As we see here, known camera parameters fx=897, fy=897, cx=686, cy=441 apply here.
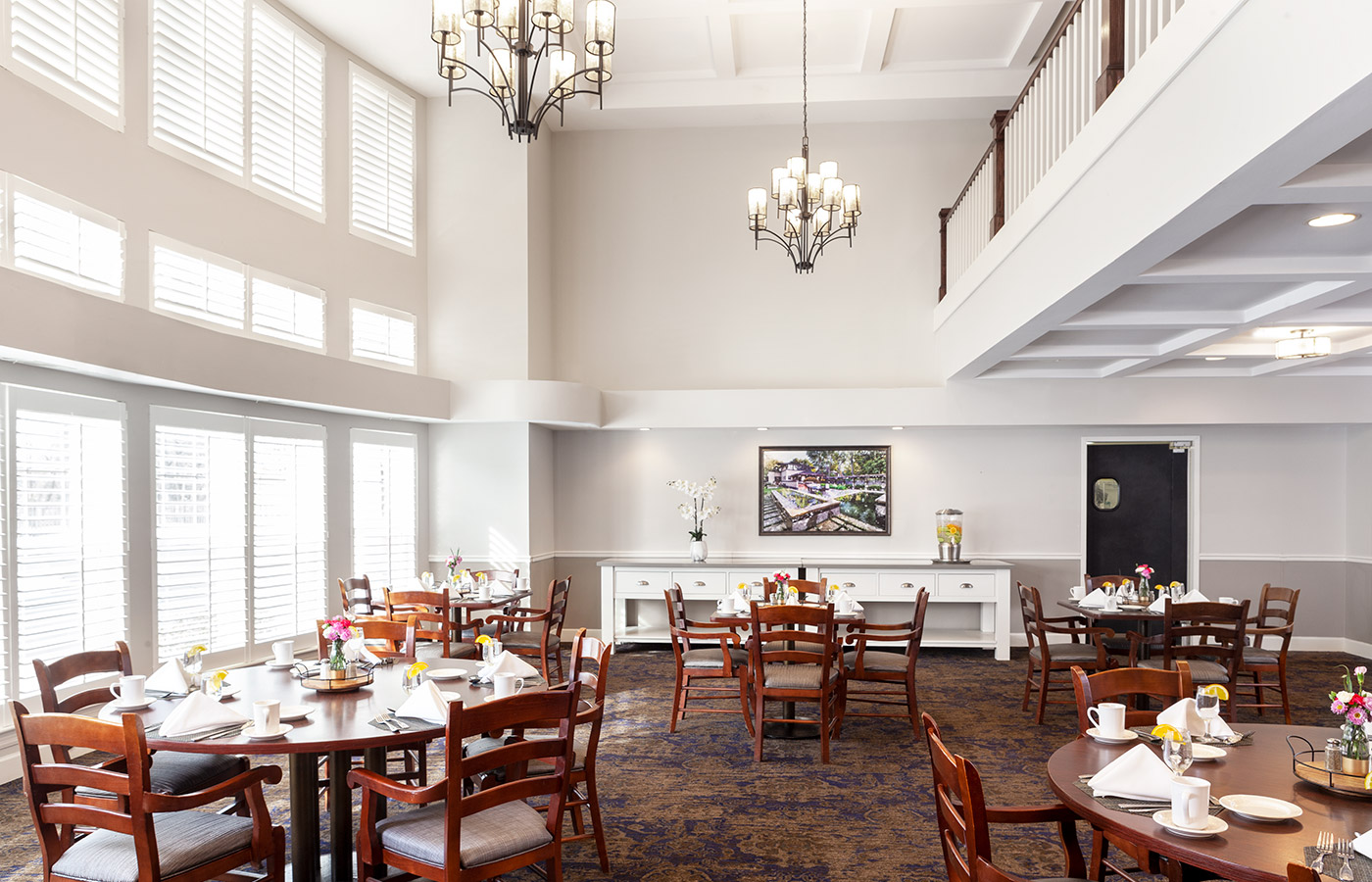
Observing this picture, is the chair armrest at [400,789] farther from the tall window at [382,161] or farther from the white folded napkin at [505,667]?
the tall window at [382,161]

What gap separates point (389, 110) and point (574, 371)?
138 inches

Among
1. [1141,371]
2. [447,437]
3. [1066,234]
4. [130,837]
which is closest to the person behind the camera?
[130,837]

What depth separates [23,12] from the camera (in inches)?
218

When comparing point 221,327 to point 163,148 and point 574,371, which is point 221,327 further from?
point 574,371

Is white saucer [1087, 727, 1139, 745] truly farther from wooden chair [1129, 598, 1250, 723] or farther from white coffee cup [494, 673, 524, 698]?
wooden chair [1129, 598, 1250, 723]

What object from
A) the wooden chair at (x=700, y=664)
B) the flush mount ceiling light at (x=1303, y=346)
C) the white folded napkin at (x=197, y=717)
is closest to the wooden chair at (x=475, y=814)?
the white folded napkin at (x=197, y=717)

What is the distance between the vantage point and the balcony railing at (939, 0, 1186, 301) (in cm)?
437

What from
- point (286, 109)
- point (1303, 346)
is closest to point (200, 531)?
point (286, 109)

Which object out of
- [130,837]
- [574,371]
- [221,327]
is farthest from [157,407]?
[574,371]

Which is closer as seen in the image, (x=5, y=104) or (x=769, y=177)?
(x=5, y=104)

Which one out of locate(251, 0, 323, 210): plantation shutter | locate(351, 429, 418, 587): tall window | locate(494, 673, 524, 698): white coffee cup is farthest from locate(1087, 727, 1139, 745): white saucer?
locate(251, 0, 323, 210): plantation shutter

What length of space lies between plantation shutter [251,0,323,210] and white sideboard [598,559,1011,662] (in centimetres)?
494

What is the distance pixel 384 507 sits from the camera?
9359 mm

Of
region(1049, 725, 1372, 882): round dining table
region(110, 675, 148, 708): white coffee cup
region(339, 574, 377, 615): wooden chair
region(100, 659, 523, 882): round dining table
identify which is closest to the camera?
region(1049, 725, 1372, 882): round dining table
